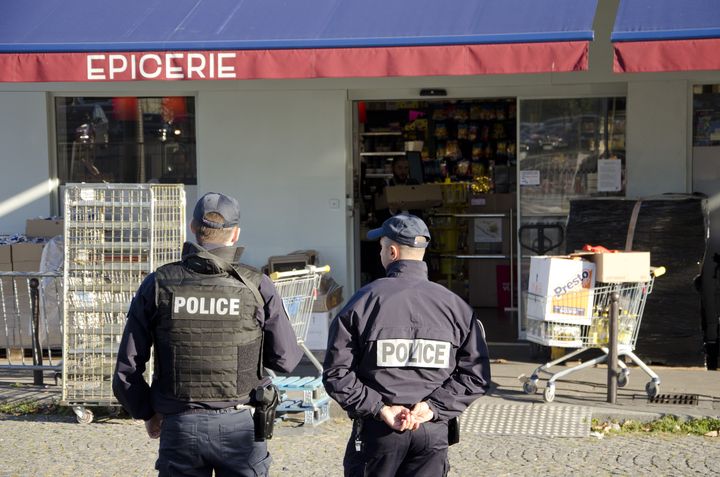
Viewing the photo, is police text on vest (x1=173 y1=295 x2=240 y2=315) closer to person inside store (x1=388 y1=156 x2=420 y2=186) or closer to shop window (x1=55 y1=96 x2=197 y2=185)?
shop window (x1=55 y1=96 x2=197 y2=185)

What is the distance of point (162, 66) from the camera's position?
8.37m

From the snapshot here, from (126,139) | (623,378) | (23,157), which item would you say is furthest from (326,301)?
(23,157)

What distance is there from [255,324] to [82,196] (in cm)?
383

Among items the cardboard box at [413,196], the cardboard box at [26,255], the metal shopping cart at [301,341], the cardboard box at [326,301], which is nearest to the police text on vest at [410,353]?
the metal shopping cart at [301,341]

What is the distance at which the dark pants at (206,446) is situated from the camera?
409cm

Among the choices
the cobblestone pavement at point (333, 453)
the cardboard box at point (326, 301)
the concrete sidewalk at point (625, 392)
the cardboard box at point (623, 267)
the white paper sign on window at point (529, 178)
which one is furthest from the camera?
the white paper sign on window at point (529, 178)

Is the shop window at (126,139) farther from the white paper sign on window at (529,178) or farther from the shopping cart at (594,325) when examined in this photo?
the shopping cart at (594,325)

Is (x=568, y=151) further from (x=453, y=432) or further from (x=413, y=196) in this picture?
(x=453, y=432)

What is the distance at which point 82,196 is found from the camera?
7.62m

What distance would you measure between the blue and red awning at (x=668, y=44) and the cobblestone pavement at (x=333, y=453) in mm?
2845

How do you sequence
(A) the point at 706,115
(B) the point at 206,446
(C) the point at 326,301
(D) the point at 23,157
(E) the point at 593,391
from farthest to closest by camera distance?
(D) the point at 23,157 → (A) the point at 706,115 → (C) the point at 326,301 → (E) the point at 593,391 → (B) the point at 206,446

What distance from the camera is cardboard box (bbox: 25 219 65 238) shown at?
10.3m

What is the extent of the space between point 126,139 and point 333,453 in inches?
211

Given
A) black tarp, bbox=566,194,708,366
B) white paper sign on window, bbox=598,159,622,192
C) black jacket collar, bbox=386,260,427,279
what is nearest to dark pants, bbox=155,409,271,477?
black jacket collar, bbox=386,260,427,279
